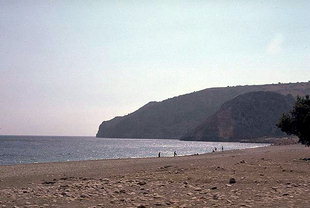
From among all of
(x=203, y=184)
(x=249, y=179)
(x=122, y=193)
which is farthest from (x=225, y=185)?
(x=122, y=193)

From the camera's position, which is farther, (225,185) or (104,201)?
(225,185)

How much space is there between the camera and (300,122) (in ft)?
147

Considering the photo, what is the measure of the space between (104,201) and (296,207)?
6701mm

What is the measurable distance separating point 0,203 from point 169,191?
675cm

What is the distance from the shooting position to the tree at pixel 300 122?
1719 inches

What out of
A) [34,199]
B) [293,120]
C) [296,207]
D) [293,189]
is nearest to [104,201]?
[34,199]

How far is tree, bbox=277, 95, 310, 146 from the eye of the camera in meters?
43.7

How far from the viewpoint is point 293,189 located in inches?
647

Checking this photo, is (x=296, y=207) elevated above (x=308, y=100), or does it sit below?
Result: below

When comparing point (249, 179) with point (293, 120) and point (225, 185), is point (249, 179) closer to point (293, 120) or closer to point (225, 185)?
point (225, 185)

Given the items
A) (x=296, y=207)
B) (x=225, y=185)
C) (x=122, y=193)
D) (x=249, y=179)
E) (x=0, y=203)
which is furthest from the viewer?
(x=249, y=179)

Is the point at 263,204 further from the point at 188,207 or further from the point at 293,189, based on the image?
the point at 293,189

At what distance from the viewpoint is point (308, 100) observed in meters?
47.0

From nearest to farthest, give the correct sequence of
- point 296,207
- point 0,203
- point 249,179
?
point 296,207
point 0,203
point 249,179
